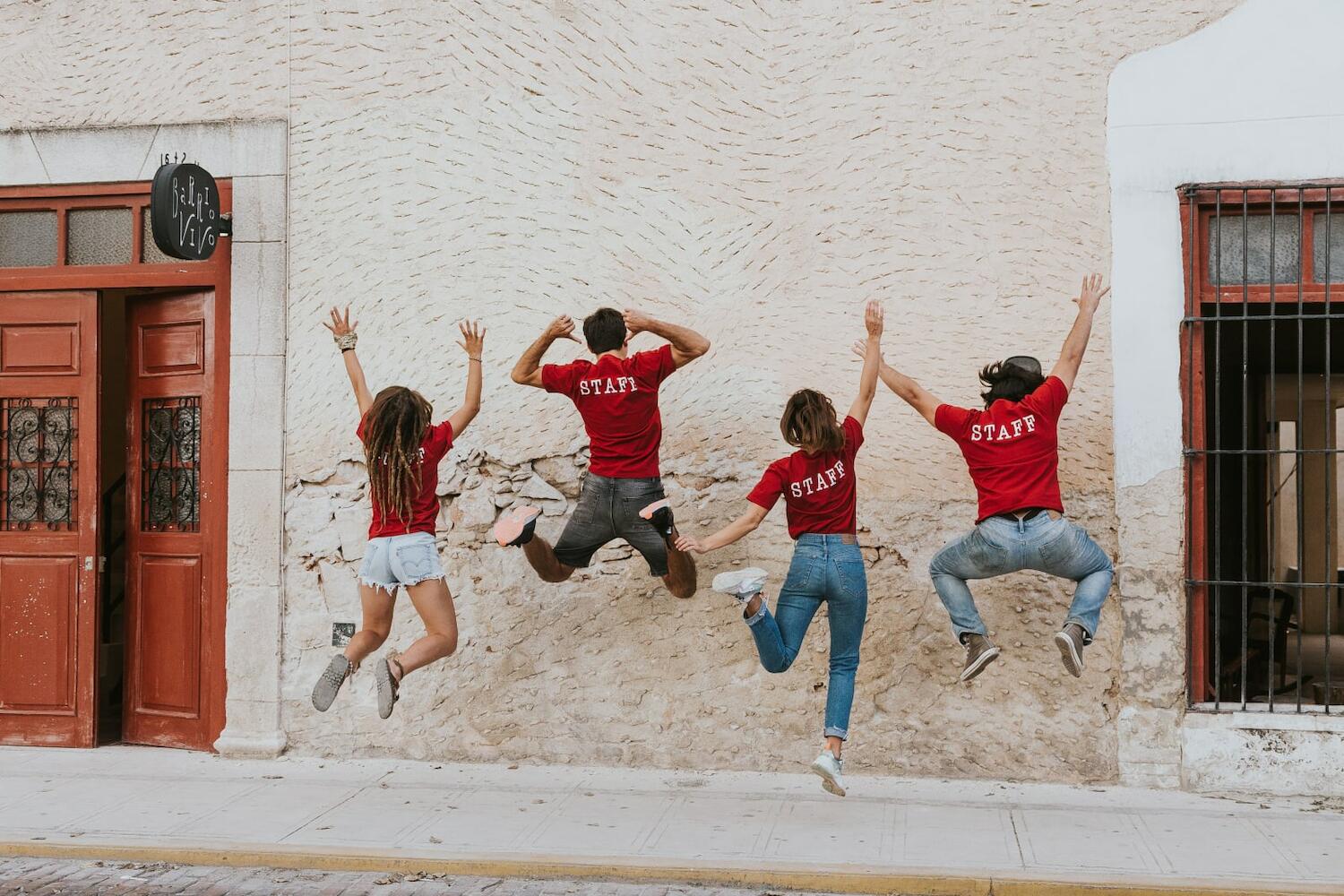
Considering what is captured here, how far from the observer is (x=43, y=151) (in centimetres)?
799

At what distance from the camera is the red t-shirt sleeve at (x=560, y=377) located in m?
6.71

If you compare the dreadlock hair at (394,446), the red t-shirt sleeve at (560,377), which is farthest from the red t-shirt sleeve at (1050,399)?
the dreadlock hair at (394,446)

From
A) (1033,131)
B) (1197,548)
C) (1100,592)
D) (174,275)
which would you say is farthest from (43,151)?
(1197,548)

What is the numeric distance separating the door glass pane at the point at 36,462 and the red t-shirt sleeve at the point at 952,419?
542 centimetres

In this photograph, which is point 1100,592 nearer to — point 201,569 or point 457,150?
point 457,150

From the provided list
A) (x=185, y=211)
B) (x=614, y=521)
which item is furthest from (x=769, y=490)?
(x=185, y=211)

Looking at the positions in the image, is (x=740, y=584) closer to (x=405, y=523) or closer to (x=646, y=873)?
(x=646, y=873)

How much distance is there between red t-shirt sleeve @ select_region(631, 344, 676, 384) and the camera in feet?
21.7

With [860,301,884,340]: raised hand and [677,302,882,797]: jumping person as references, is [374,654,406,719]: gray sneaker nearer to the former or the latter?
[677,302,882,797]: jumping person

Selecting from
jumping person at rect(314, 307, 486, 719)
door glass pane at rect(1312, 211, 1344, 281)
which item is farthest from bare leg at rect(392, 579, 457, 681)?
door glass pane at rect(1312, 211, 1344, 281)

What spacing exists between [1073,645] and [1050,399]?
47.9 inches

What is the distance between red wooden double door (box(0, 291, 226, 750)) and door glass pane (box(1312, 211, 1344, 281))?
21.2 ft

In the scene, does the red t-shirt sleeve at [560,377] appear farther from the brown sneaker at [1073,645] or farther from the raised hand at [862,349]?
the brown sneaker at [1073,645]

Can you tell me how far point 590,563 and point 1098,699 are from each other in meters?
2.94
